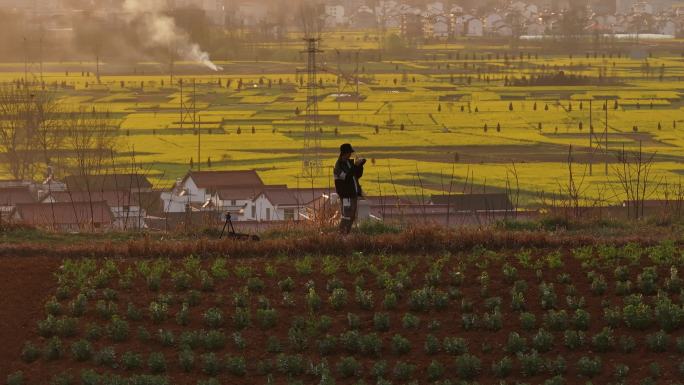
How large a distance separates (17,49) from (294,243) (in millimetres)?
58905

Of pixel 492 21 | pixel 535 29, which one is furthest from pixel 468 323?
pixel 492 21

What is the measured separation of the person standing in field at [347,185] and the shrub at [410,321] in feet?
7.71

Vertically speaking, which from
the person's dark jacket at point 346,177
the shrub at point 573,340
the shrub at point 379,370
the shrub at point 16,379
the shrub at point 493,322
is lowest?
the shrub at point 16,379

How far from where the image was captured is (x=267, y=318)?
837 centimetres

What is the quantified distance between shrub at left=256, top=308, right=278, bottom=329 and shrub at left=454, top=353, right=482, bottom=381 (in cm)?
134

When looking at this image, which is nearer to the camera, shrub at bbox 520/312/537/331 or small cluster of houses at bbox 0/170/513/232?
shrub at bbox 520/312/537/331

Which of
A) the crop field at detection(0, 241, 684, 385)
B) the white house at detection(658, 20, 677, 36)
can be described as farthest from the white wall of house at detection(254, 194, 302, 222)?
the white house at detection(658, 20, 677, 36)

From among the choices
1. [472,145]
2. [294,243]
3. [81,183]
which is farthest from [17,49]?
[294,243]

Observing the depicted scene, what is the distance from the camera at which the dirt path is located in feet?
26.4

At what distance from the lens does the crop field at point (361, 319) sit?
25.0ft

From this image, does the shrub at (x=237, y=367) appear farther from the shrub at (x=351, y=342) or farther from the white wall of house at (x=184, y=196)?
the white wall of house at (x=184, y=196)

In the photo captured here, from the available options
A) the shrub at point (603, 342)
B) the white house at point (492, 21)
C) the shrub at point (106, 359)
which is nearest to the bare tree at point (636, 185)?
the shrub at point (603, 342)

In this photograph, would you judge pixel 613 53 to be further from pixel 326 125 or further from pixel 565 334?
pixel 565 334

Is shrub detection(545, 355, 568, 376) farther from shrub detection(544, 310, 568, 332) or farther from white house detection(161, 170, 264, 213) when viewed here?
white house detection(161, 170, 264, 213)
